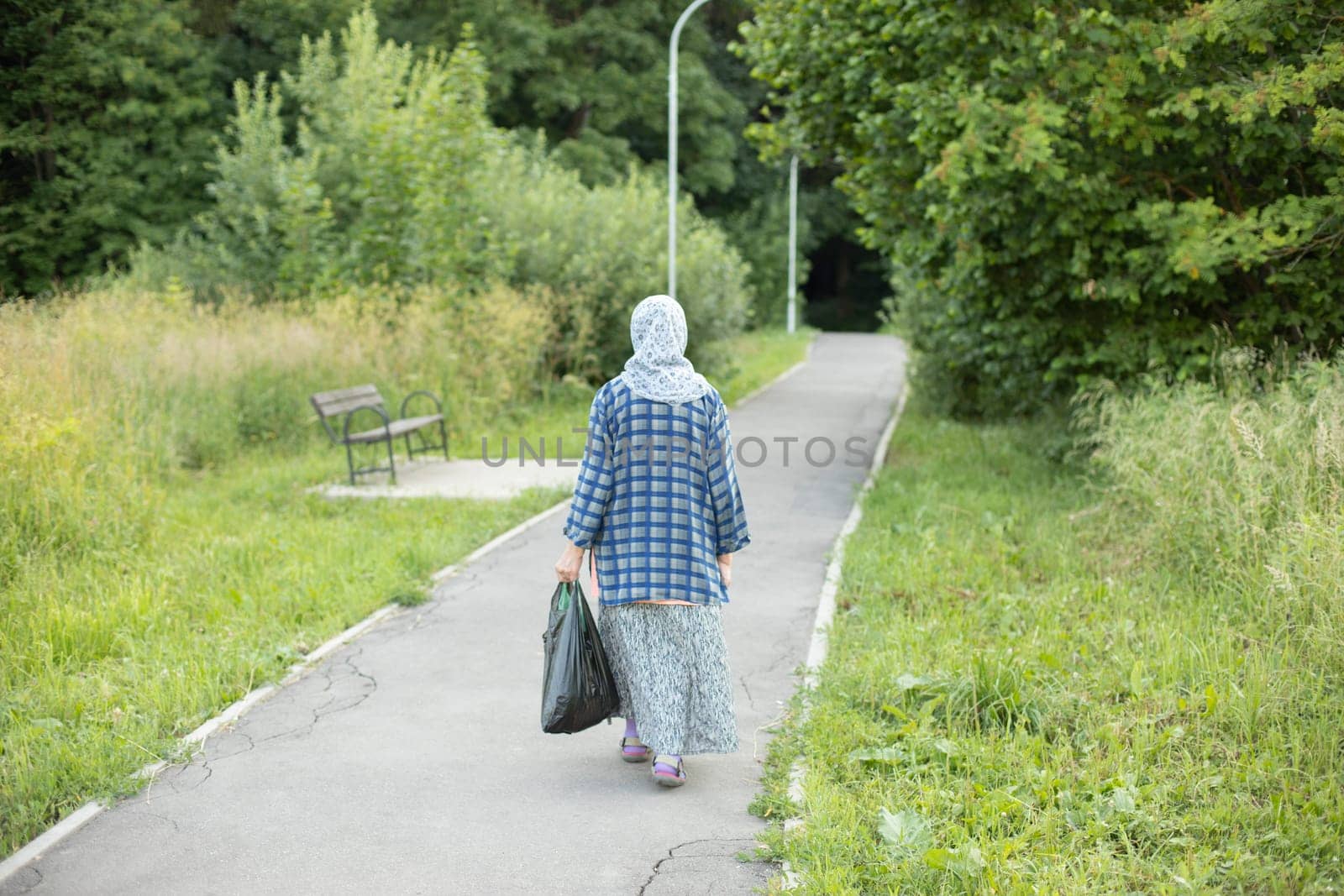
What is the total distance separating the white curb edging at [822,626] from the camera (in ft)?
15.2

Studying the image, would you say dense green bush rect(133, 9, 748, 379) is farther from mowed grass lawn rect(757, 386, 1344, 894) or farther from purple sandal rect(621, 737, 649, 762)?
purple sandal rect(621, 737, 649, 762)

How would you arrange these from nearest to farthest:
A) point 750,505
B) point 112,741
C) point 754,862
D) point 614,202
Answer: point 754,862, point 112,741, point 750,505, point 614,202

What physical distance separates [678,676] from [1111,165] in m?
6.81

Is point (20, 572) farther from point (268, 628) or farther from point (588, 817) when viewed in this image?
point (588, 817)

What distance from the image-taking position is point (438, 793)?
5004 mm

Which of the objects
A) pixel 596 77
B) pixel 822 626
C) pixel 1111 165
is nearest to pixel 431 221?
pixel 1111 165

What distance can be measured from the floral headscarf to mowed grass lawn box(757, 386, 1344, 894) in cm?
166

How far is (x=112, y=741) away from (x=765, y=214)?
1809 inches

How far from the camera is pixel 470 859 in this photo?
441 centimetres

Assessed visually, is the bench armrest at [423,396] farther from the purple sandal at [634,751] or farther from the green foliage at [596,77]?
the green foliage at [596,77]

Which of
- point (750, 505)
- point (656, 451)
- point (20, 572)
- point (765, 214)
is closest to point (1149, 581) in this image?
point (656, 451)

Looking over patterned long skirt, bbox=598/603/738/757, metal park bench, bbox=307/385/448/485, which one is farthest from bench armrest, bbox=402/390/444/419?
patterned long skirt, bbox=598/603/738/757

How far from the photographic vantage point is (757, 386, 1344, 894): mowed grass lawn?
424 cm

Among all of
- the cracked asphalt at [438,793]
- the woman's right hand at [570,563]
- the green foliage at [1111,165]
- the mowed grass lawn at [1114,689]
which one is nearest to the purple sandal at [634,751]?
the cracked asphalt at [438,793]
